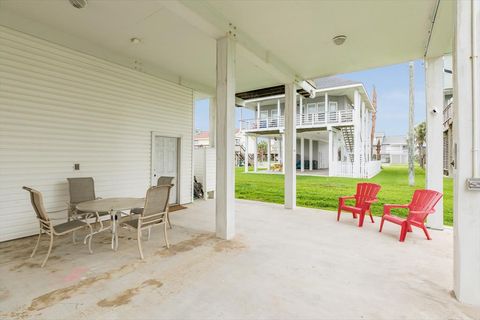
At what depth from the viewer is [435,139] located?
482cm

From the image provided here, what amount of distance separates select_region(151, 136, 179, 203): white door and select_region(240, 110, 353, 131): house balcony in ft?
36.4

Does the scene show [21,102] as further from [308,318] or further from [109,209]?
[308,318]

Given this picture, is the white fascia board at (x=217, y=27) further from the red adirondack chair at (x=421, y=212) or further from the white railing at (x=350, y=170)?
the white railing at (x=350, y=170)

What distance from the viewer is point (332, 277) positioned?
9.61ft

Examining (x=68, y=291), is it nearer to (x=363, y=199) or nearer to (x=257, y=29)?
(x=257, y=29)

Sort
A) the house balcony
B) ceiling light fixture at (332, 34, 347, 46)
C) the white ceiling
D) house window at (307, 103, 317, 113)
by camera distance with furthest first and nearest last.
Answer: house window at (307, 103, 317, 113) → the house balcony → ceiling light fixture at (332, 34, 347, 46) → the white ceiling

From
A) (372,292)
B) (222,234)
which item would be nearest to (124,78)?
(222,234)

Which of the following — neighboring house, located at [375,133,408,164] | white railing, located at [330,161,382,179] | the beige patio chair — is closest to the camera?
the beige patio chair

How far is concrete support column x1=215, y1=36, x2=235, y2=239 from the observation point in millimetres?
4285

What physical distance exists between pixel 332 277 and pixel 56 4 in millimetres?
5696

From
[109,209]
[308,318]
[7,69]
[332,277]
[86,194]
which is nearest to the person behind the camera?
[308,318]

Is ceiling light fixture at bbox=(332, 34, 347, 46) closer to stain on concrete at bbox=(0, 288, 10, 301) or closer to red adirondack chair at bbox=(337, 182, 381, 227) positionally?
red adirondack chair at bbox=(337, 182, 381, 227)

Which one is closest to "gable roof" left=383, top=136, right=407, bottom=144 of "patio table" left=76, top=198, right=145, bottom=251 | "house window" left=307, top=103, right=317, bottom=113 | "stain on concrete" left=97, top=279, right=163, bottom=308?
"house window" left=307, top=103, right=317, bottom=113

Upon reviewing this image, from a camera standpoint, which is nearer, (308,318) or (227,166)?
(308,318)
